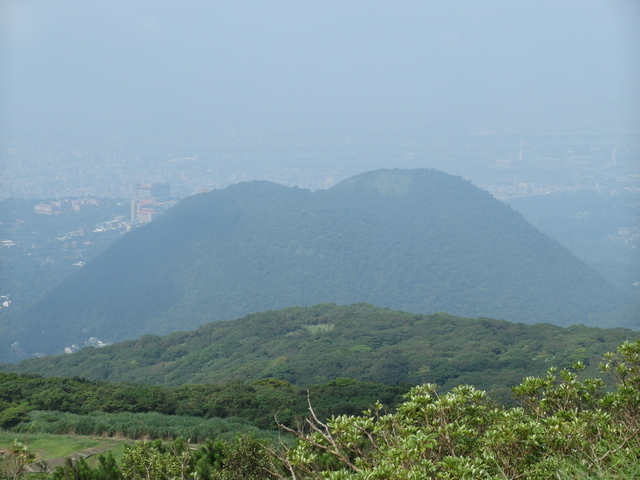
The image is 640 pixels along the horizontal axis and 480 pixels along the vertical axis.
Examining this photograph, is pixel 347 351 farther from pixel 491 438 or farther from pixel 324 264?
pixel 324 264

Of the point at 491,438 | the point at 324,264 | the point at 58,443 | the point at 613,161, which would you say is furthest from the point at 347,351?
the point at 613,161

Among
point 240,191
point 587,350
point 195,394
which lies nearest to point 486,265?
point 240,191

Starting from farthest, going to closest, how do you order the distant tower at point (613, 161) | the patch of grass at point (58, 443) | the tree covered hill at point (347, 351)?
the distant tower at point (613, 161) → the tree covered hill at point (347, 351) → the patch of grass at point (58, 443)

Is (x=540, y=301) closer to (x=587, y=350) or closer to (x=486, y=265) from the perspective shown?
(x=486, y=265)

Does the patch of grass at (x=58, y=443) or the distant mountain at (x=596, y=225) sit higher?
the patch of grass at (x=58, y=443)

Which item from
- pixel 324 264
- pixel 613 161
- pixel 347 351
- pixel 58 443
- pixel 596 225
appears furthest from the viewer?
pixel 613 161

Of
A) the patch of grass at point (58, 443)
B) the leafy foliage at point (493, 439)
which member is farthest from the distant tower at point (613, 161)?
the leafy foliage at point (493, 439)

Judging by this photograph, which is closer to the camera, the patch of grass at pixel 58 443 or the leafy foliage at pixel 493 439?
the leafy foliage at pixel 493 439

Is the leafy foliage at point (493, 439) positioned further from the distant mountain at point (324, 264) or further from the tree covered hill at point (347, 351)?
the distant mountain at point (324, 264)
